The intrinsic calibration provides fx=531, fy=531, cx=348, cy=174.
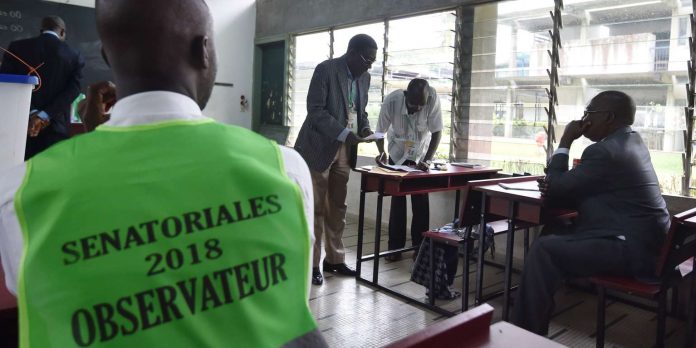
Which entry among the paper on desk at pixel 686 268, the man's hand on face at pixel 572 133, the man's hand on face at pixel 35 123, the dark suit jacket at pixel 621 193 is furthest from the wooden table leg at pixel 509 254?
the man's hand on face at pixel 35 123

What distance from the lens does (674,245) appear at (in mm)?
2312

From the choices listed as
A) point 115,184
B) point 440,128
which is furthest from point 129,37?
point 440,128

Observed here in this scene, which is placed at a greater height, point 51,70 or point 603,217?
point 51,70

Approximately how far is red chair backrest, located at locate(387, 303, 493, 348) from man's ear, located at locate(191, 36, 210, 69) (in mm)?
530

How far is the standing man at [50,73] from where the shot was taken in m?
3.43

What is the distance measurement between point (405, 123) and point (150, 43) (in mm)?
3606

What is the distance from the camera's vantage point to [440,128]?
4.21m

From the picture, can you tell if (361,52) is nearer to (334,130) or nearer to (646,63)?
(334,130)

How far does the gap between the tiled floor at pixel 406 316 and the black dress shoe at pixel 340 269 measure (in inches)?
2.7

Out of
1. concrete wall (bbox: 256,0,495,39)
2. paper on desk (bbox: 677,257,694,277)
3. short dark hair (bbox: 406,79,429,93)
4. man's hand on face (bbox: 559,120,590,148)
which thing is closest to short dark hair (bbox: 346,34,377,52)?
short dark hair (bbox: 406,79,429,93)

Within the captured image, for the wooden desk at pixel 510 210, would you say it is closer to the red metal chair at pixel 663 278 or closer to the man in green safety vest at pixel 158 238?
the red metal chair at pixel 663 278

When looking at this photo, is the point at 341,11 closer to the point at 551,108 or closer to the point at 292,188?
the point at 551,108

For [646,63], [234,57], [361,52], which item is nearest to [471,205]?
[361,52]

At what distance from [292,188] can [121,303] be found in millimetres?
230
